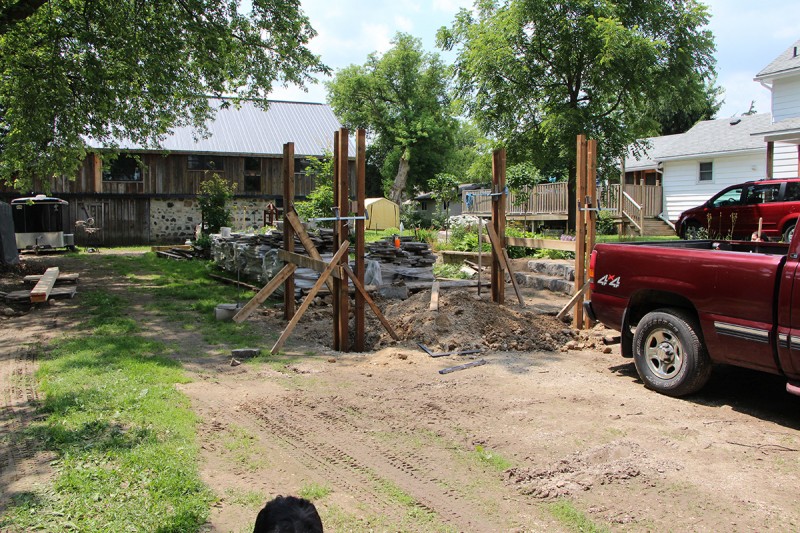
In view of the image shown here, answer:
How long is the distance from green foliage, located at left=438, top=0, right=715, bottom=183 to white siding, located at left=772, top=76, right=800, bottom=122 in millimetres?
2151

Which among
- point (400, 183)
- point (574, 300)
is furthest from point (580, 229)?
point (400, 183)

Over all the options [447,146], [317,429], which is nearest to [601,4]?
[317,429]

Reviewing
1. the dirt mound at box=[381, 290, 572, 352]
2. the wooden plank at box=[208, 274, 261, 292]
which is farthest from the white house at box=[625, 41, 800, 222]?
the dirt mound at box=[381, 290, 572, 352]

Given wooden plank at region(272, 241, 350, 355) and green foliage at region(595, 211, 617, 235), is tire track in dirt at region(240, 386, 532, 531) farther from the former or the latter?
green foliage at region(595, 211, 617, 235)

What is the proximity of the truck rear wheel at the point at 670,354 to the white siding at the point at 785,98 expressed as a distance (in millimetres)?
16756

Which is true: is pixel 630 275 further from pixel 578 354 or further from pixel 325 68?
pixel 325 68

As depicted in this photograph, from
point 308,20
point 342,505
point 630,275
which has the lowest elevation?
point 342,505

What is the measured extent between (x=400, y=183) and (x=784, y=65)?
34550 mm

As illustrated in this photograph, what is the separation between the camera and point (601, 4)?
1859 cm

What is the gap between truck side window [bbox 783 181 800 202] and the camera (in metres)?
15.9

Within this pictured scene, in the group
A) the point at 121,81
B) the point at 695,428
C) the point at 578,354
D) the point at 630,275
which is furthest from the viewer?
the point at 121,81

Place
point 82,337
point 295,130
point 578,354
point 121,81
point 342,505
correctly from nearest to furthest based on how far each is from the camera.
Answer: point 342,505
point 578,354
point 82,337
point 121,81
point 295,130

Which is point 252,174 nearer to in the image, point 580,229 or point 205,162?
point 205,162

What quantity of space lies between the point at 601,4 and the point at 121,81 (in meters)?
13.7
